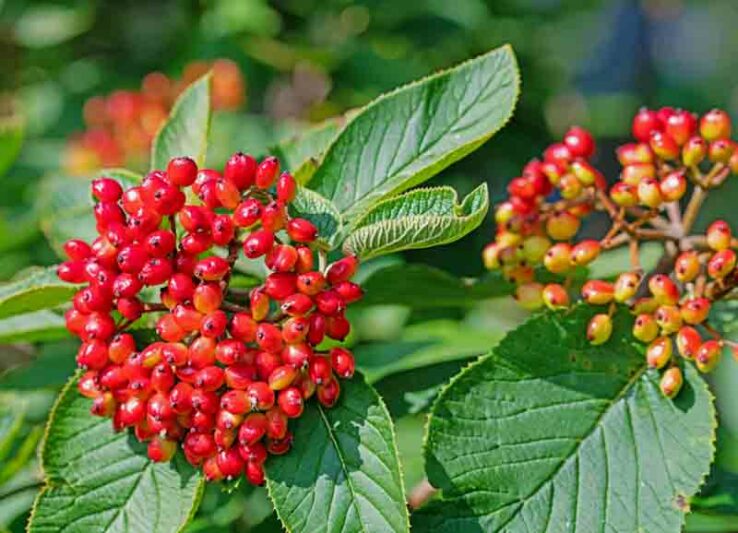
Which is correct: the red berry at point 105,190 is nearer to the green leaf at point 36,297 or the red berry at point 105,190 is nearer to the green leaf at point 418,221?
the green leaf at point 36,297

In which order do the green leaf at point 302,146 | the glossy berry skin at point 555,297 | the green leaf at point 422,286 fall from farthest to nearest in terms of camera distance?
1. the green leaf at point 302,146
2. the green leaf at point 422,286
3. the glossy berry skin at point 555,297

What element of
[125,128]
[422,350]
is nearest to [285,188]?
[422,350]

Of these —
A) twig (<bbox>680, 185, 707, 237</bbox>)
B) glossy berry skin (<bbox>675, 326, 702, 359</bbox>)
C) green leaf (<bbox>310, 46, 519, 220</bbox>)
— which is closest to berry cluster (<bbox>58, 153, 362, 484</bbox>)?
green leaf (<bbox>310, 46, 519, 220</bbox>)

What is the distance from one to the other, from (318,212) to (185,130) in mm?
489

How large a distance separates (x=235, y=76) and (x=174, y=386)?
8.94ft

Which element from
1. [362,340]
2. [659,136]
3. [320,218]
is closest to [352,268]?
[320,218]

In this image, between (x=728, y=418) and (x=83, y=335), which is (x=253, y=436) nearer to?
(x=83, y=335)

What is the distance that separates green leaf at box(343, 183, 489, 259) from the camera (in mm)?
1590

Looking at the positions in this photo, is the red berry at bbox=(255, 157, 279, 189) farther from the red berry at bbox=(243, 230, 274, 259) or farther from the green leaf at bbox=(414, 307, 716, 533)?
the green leaf at bbox=(414, 307, 716, 533)

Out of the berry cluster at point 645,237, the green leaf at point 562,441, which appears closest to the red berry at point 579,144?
the berry cluster at point 645,237

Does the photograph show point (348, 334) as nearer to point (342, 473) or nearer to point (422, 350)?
point (342, 473)

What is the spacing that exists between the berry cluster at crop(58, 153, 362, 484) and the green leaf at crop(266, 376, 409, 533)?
0.03 meters

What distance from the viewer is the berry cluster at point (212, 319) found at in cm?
165

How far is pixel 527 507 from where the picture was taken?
5.85 ft
